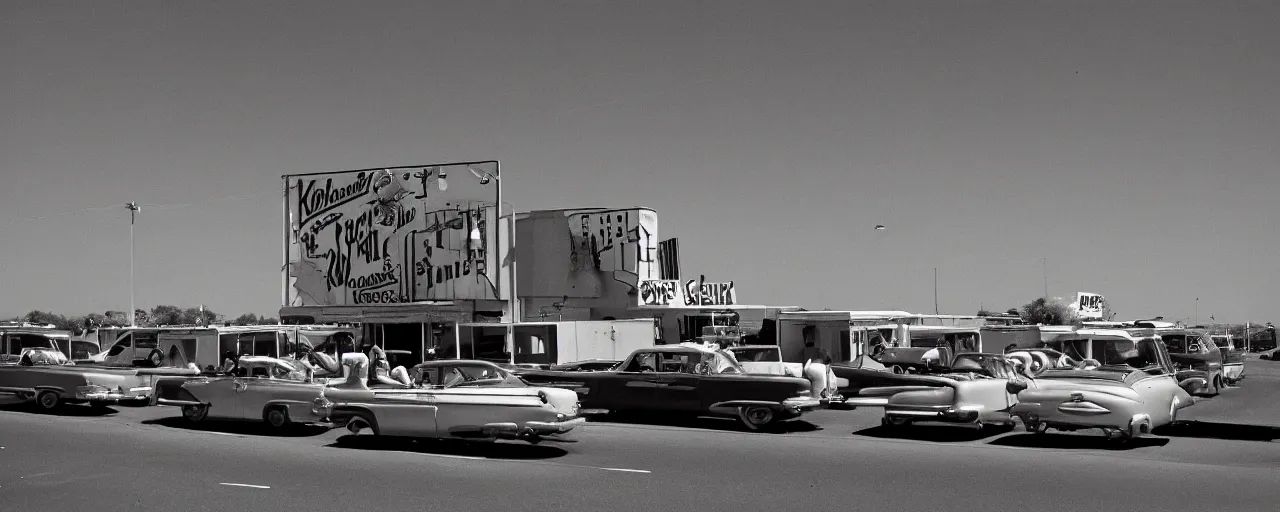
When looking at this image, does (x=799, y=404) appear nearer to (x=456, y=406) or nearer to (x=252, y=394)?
(x=456, y=406)

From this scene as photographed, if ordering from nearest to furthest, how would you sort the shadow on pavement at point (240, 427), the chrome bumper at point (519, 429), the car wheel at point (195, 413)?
the chrome bumper at point (519, 429)
the shadow on pavement at point (240, 427)
the car wheel at point (195, 413)

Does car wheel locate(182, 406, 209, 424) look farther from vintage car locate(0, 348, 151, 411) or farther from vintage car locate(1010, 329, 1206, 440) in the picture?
vintage car locate(1010, 329, 1206, 440)

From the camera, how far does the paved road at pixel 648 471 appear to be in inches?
367

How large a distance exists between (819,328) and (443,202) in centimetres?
1332

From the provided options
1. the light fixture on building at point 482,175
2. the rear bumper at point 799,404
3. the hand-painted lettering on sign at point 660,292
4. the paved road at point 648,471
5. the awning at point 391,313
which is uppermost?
the light fixture on building at point 482,175

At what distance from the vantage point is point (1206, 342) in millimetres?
26109

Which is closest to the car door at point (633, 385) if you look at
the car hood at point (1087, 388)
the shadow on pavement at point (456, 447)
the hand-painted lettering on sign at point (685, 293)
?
the shadow on pavement at point (456, 447)

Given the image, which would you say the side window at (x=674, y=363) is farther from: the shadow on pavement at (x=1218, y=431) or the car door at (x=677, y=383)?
the shadow on pavement at (x=1218, y=431)

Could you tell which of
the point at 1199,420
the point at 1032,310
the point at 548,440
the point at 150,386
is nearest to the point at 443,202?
the point at 150,386

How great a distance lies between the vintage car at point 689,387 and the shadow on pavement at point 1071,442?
9.63 ft

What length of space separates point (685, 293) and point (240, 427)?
127 ft

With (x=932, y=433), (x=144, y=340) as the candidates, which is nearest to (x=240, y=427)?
(x=144, y=340)

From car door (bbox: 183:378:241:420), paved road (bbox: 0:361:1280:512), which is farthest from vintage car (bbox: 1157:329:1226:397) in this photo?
car door (bbox: 183:378:241:420)

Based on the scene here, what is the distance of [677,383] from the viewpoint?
16750 mm
